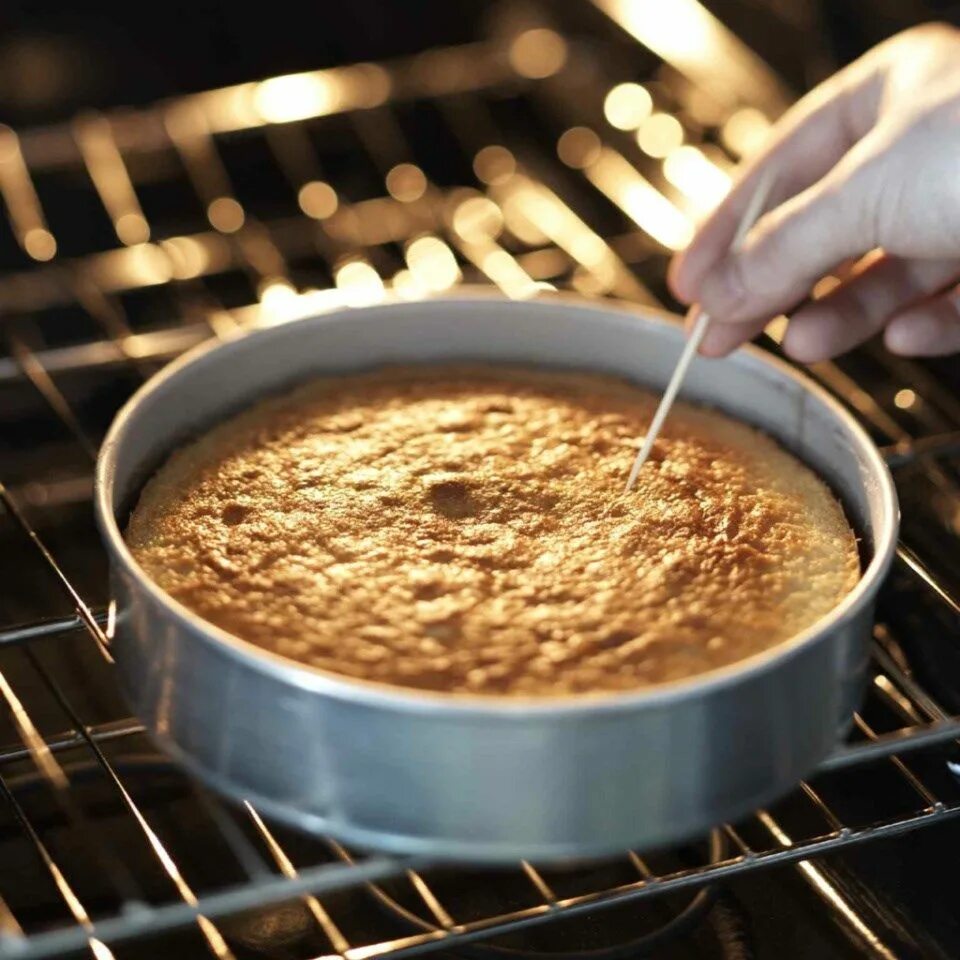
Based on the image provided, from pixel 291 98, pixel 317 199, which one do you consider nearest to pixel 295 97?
pixel 291 98

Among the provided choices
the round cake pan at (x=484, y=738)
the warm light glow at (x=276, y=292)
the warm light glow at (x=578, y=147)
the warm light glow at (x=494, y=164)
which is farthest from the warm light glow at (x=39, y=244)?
the round cake pan at (x=484, y=738)

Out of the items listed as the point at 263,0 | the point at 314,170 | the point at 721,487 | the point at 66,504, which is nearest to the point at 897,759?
the point at 721,487

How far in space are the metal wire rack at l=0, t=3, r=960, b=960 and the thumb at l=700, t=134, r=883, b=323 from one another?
227mm

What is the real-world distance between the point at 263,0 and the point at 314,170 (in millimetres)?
213

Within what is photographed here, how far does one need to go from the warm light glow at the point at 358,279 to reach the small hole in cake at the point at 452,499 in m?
0.52

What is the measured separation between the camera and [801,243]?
1.03 meters

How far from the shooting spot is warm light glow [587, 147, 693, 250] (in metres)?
1.70

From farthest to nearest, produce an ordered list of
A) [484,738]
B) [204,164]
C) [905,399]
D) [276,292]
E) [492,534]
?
[204,164], [276,292], [905,399], [492,534], [484,738]

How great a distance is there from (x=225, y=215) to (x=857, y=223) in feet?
3.08

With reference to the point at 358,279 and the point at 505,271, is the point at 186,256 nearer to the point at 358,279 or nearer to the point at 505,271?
the point at 358,279

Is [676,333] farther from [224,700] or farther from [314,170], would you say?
[314,170]

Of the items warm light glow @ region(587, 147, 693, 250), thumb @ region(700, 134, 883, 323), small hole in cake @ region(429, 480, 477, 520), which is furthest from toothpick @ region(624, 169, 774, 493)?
warm light glow @ region(587, 147, 693, 250)

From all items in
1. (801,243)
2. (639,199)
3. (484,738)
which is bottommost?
(639,199)

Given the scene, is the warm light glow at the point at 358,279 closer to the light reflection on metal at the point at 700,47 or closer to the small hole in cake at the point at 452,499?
the light reflection on metal at the point at 700,47
